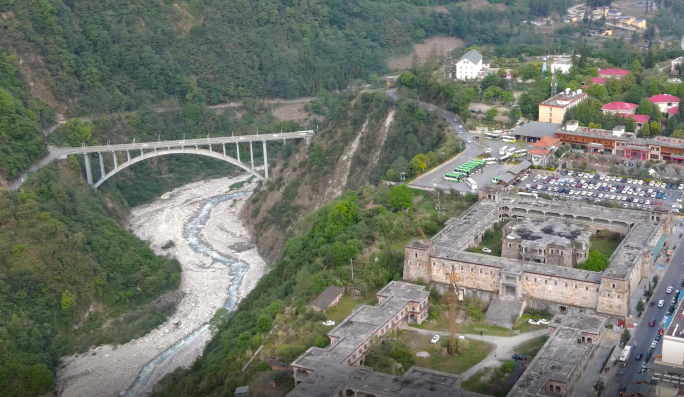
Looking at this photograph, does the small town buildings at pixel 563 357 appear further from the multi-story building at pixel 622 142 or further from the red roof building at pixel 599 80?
the red roof building at pixel 599 80

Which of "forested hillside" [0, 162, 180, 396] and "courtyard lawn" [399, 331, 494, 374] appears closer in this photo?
"courtyard lawn" [399, 331, 494, 374]

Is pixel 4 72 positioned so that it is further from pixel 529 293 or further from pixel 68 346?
pixel 529 293

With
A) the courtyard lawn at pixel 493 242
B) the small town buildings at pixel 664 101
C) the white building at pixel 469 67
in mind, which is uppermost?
the white building at pixel 469 67

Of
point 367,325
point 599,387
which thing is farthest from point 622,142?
point 599,387

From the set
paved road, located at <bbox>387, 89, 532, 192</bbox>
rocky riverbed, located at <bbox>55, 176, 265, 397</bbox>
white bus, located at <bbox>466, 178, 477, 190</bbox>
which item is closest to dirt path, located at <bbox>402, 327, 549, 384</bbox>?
white bus, located at <bbox>466, 178, 477, 190</bbox>

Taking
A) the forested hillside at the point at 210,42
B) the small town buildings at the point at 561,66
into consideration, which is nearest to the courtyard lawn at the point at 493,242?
the small town buildings at the point at 561,66

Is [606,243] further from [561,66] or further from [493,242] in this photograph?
[561,66]

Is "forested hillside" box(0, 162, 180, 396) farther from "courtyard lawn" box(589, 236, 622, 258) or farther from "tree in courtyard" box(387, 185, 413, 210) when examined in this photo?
"courtyard lawn" box(589, 236, 622, 258)
